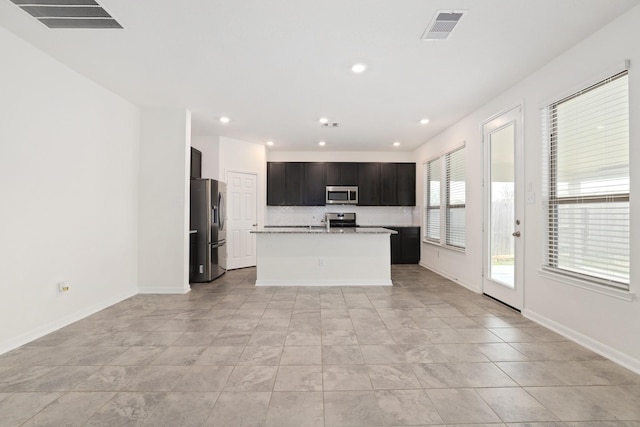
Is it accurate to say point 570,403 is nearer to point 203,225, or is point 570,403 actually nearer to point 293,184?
point 203,225

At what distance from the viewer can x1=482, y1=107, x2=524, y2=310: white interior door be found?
3.51m

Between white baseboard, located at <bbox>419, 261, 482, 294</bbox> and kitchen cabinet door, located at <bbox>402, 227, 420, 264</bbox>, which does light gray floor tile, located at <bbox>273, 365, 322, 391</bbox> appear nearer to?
white baseboard, located at <bbox>419, 261, 482, 294</bbox>

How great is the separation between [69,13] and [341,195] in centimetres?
556

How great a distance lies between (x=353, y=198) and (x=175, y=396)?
18.9 ft

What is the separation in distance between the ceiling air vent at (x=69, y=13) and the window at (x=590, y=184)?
4.04 metres

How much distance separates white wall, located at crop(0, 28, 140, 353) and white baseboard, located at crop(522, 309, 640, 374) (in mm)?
4901

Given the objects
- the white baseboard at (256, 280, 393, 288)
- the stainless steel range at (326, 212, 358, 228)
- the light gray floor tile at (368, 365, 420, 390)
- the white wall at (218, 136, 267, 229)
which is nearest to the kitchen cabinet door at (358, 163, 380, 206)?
the stainless steel range at (326, 212, 358, 228)

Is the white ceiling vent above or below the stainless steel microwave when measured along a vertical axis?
above

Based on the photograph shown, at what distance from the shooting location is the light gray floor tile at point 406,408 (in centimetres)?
166

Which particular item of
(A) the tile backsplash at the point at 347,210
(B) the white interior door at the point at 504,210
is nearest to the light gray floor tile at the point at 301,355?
(B) the white interior door at the point at 504,210

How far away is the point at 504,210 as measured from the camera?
384 cm

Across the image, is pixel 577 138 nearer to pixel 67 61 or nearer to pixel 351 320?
pixel 351 320

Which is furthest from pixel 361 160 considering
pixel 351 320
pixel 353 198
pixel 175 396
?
pixel 175 396

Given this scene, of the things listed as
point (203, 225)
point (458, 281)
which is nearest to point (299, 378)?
point (203, 225)
